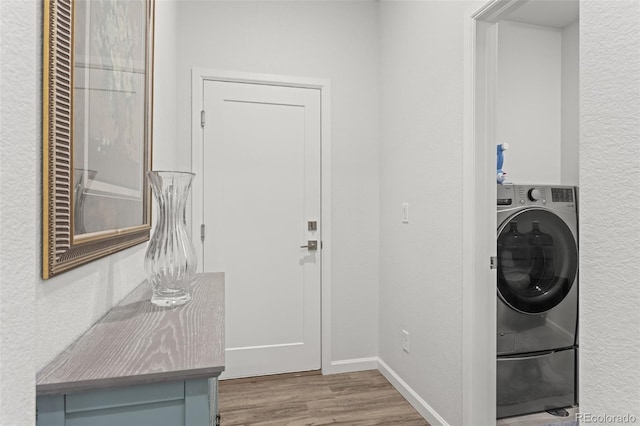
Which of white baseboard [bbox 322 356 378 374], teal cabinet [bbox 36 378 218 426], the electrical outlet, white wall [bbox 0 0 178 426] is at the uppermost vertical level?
white wall [bbox 0 0 178 426]

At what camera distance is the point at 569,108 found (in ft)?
9.96

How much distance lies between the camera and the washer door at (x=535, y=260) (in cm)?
213

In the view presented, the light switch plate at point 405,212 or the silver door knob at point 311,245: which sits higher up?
the light switch plate at point 405,212

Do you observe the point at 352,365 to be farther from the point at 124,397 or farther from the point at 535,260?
the point at 124,397

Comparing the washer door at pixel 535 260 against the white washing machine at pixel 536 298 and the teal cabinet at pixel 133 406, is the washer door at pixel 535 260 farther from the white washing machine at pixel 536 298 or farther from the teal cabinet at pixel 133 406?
the teal cabinet at pixel 133 406

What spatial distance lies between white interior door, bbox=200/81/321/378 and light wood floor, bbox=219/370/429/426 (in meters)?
0.16

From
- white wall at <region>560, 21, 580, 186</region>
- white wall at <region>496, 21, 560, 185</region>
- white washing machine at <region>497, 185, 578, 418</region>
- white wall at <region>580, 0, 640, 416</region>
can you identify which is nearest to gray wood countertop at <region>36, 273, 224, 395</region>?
white wall at <region>580, 0, 640, 416</region>

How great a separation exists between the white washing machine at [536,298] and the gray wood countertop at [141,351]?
1751 mm

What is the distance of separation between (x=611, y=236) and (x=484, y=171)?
32.9 inches

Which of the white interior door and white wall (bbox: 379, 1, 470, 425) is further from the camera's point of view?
the white interior door

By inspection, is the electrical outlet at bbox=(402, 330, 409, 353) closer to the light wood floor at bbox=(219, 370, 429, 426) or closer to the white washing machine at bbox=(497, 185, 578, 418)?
the light wood floor at bbox=(219, 370, 429, 426)

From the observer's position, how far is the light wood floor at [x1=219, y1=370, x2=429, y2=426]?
2.08 meters

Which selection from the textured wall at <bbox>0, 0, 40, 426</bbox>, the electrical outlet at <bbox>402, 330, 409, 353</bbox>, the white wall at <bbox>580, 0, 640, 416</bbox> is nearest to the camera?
the textured wall at <bbox>0, 0, 40, 426</bbox>

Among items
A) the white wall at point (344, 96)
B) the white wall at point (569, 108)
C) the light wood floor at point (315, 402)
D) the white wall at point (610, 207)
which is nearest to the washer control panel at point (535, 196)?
the white wall at point (569, 108)
